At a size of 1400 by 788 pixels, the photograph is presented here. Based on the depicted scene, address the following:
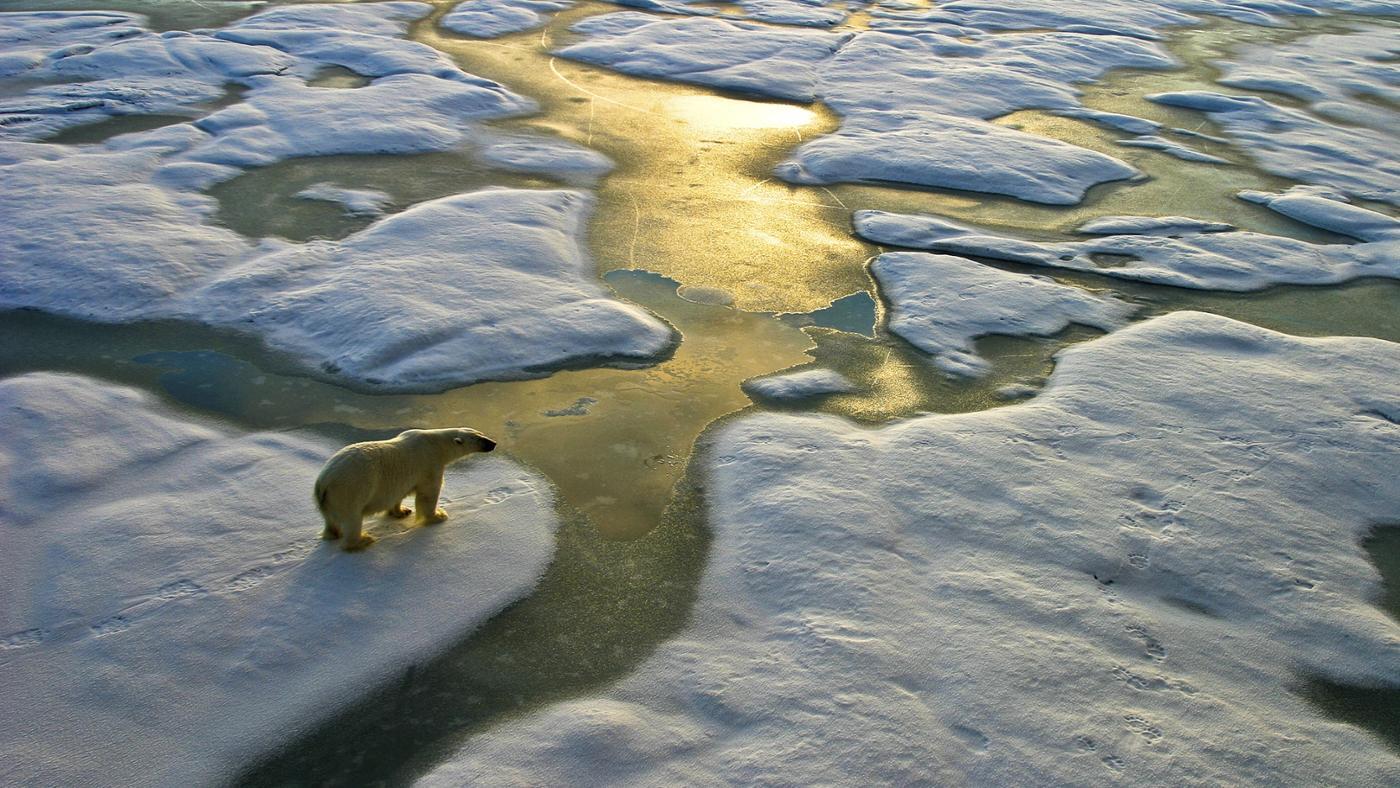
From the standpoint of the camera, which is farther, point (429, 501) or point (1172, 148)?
point (1172, 148)

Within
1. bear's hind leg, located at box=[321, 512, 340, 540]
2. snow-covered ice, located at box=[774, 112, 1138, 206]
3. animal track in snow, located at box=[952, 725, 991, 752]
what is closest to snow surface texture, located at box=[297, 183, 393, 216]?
snow-covered ice, located at box=[774, 112, 1138, 206]

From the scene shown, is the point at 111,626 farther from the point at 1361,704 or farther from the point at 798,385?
the point at 1361,704

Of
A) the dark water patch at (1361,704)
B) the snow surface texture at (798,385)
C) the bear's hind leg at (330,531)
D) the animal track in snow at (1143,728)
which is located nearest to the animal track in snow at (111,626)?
the bear's hind leg at (330,531)

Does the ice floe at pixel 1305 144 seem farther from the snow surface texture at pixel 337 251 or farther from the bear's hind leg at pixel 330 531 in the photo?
the bear's hind leg at pixel 330 531

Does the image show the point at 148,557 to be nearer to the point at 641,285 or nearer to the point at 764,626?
the point at 764,626

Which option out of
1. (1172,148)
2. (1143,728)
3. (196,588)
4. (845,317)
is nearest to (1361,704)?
(1143,728)

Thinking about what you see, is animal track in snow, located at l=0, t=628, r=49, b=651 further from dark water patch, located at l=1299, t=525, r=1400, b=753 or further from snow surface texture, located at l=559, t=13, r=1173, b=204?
snow surface texture, located at l=559, t=13, r=1173, b=204
